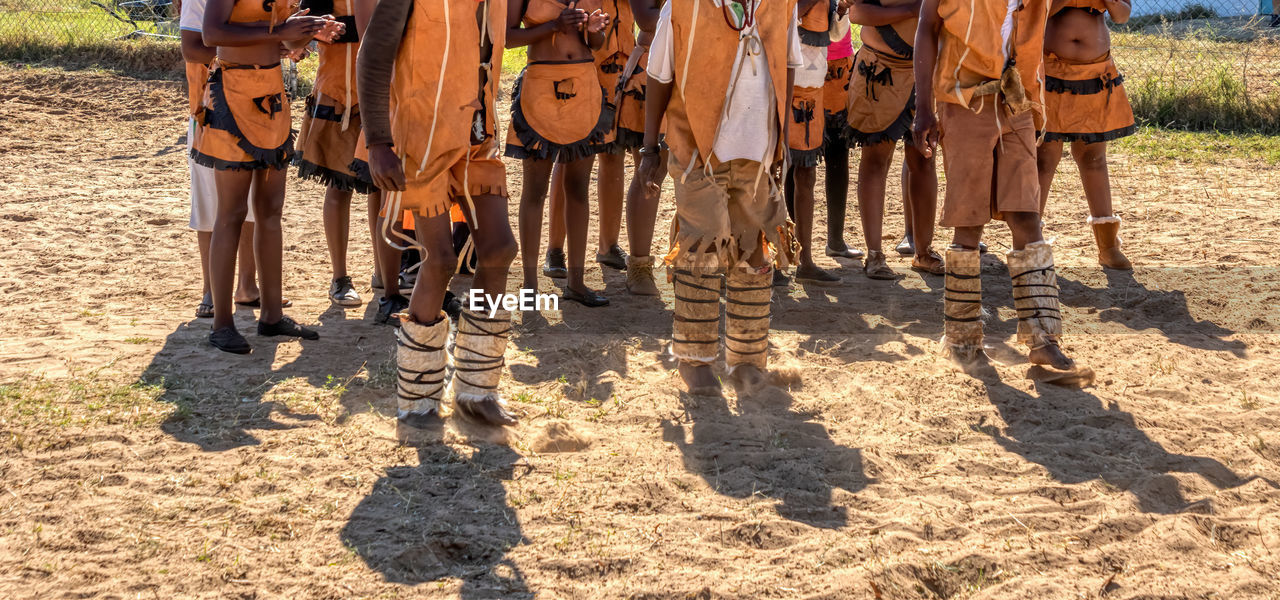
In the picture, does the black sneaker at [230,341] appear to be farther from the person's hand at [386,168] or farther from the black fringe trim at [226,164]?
the person's hand at [386,168]

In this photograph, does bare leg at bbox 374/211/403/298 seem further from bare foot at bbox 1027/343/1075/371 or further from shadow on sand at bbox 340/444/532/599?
bare foot at bbox 1027/343/1075/371

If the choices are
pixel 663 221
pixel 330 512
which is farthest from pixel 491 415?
pixel 663 221

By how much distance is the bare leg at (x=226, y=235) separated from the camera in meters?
5.13

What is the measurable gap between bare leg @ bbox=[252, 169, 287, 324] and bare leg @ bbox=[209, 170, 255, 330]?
11 cm

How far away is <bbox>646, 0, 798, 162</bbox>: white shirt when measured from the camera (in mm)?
4535

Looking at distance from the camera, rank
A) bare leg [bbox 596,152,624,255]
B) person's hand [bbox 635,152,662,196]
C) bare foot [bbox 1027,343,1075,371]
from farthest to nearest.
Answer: bare leg [bbox 596,152,624,255]
bare foot [bbox 1027,343,1075,371]
person's hand [bbox 635,152,662,196]

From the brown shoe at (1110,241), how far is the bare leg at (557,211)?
9.91 feet

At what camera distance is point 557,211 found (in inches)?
261

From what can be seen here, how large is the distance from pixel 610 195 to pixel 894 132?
1.59 m

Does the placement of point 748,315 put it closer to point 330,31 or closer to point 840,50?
point 330,31

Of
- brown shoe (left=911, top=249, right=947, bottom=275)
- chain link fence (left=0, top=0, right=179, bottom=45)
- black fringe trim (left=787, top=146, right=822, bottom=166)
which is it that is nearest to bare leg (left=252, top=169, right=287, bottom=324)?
black fringe trim (left=787, top=146, right=822, bottom=166)

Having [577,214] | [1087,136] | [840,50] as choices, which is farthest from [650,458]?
[1087,136]

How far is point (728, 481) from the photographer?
385cm

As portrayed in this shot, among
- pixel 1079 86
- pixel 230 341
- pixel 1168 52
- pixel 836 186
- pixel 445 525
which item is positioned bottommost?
pixel 445 525
